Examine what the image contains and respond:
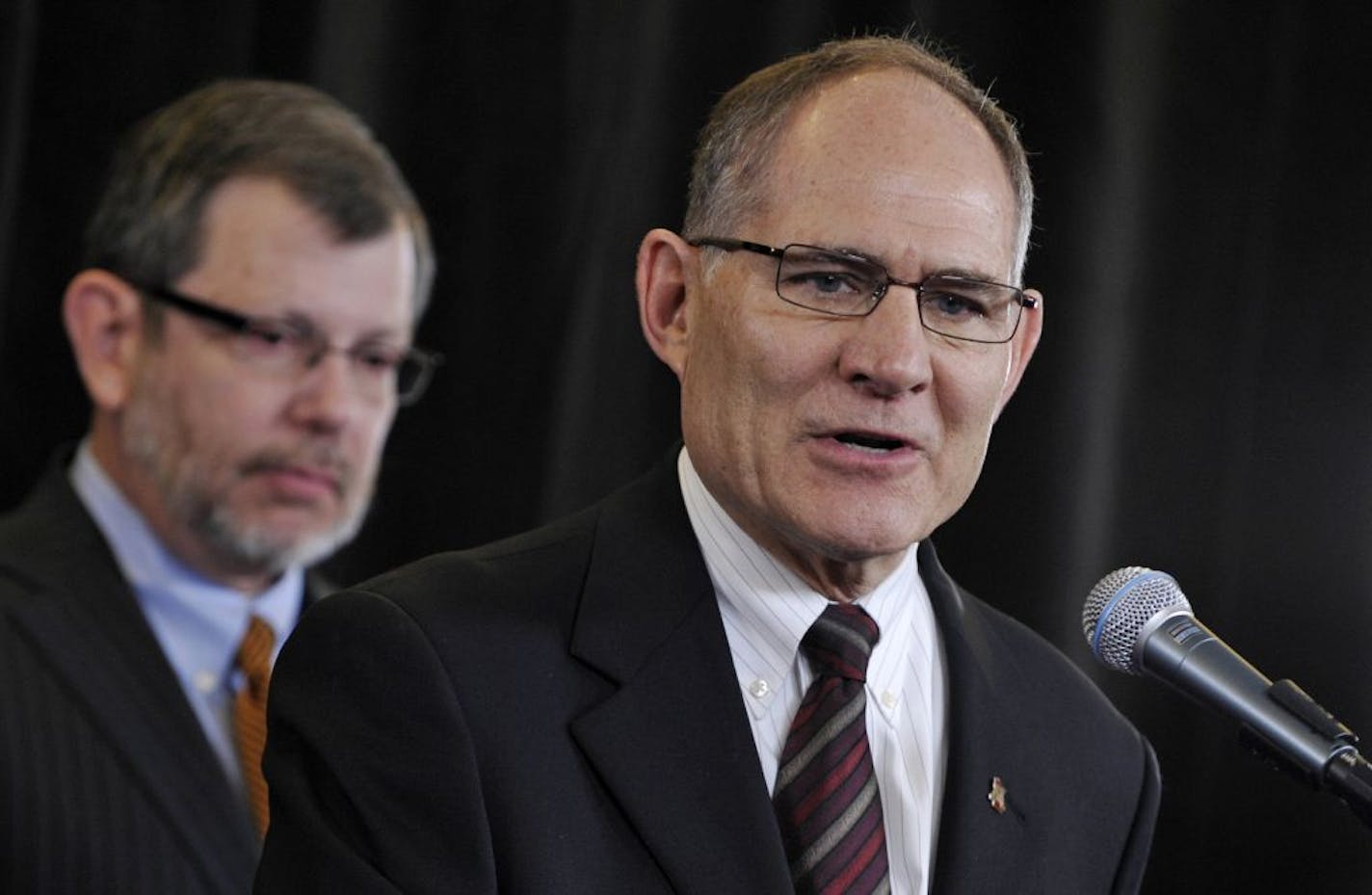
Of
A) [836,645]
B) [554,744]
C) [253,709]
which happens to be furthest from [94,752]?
[836,645]

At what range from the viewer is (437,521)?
3.11 metres

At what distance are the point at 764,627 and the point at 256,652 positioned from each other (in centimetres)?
118

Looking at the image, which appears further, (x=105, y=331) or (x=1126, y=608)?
(x=105, y=331)

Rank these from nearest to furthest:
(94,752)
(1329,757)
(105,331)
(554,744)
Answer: (1329,757) → (554,744) → (94,752) → (105,331)

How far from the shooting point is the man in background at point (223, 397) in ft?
8.63

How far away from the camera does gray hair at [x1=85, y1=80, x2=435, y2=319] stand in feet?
9.34

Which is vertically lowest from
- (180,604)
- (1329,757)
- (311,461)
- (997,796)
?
(180,604)

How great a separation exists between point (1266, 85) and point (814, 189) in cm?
156

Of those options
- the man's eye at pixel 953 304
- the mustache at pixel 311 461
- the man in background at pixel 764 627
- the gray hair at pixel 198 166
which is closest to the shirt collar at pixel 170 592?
the mustache at pixel 311 461

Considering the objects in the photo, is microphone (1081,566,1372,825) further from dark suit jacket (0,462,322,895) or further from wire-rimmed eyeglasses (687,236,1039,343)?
dark suit jacket (0,462,322,895)

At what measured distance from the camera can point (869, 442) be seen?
1.82m

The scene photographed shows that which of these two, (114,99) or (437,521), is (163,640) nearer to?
(437,521)

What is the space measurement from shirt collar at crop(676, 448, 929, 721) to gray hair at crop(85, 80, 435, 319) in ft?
4.00

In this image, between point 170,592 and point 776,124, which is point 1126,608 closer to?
point 776,124
